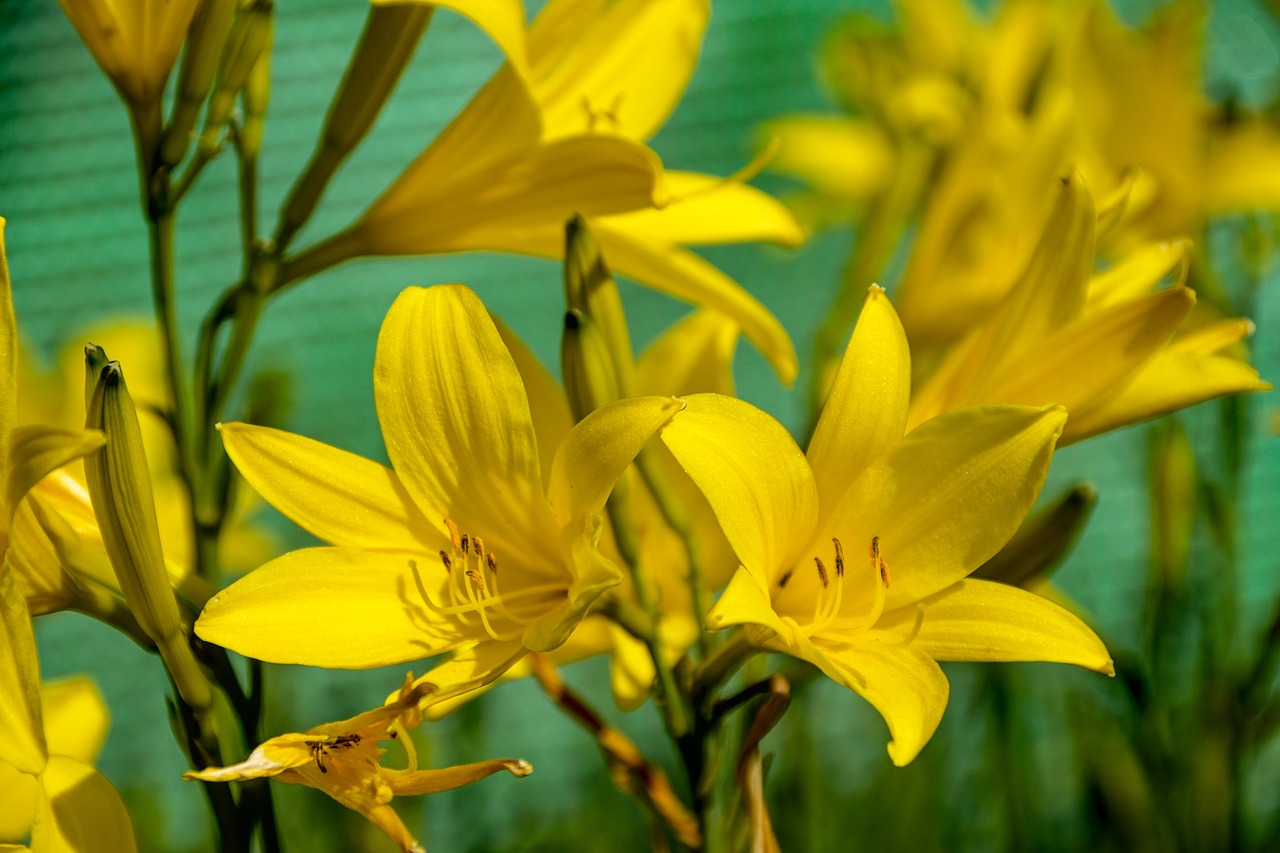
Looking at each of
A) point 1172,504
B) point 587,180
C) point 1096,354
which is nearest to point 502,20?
point 587,180

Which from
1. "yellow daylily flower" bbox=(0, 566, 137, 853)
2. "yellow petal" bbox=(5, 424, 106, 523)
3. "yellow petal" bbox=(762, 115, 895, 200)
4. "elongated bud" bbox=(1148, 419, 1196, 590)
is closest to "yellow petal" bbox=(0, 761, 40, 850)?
"yellow daylily flower" bbox=(0, 566, 137, 853)

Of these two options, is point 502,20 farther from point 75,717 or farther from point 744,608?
point 75,717

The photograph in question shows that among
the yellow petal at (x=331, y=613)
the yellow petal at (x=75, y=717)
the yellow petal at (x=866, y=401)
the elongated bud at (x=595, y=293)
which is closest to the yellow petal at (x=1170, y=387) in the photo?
the yellow petal at (x=866, y=401)

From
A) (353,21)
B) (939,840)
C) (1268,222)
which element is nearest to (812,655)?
(939,840)

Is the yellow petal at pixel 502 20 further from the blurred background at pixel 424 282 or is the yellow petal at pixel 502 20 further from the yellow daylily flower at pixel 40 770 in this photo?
the blurred background at pixel 424 282

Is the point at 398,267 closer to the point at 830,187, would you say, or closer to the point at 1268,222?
the point at 830,187

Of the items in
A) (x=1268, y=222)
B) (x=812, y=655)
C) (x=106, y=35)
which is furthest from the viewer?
(x=1268, y=222)
